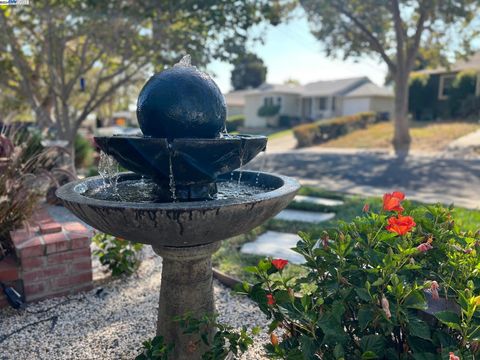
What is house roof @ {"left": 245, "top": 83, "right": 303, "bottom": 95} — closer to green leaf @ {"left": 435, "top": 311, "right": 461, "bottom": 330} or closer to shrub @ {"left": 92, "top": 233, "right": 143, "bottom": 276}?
shrub @ {"left": 92, "top": 233, "right": 143, "bottom": 276}

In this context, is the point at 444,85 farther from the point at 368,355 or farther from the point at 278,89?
the point at 368,355

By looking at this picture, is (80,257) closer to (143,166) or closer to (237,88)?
(143,166)

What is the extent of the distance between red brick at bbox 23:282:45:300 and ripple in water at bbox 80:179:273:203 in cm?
113

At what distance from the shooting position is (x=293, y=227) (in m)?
5.29

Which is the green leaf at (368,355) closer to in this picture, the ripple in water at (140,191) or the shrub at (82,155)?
the ripple in water at (140,191)

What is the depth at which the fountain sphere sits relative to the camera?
83.6 inches

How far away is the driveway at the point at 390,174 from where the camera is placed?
872 cm

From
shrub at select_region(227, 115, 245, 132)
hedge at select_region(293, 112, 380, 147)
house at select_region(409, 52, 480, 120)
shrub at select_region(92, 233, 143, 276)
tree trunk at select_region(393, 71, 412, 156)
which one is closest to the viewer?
shrub at select_region(92, 233, 143, 276)

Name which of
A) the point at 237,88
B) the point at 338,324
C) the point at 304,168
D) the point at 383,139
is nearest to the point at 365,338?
the point at 338,324

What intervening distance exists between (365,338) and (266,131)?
3227cm

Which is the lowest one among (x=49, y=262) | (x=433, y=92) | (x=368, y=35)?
(x=49, y=262)

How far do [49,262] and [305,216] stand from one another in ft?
12.4

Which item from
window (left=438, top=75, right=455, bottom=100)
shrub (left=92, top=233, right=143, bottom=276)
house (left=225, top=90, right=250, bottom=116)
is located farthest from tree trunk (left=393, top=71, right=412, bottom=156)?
house (left=225, top=90, right=250, bottom=116)

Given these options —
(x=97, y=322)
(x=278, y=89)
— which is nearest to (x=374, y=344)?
(x=97, y=322)
